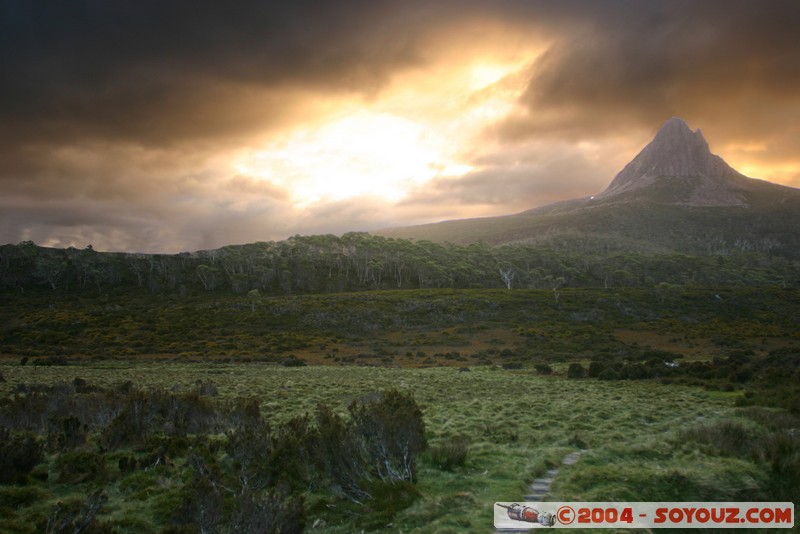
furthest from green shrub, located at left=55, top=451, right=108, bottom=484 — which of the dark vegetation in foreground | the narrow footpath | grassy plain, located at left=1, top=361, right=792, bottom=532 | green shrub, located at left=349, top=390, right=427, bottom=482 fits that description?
the narrow footpath

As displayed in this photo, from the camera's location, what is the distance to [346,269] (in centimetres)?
13000

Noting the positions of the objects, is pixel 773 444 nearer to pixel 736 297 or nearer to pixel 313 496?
pixel 313 496

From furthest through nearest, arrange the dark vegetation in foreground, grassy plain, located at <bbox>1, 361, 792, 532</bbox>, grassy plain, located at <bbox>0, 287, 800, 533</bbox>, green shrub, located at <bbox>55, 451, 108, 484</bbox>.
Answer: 1. green shrub, located at <bbox>55, 451, 108, 484</bbox>
2. grassy plain, located at <bbox>0, 287, 800, 533</bbox>
3. grassy plain, located at <bbox>1, 361, 792, 532</bbox>
4. the dark vegetation in foreground

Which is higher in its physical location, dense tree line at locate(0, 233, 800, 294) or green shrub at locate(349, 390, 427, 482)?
dense tree line at locate(0, 233, 800, 294)

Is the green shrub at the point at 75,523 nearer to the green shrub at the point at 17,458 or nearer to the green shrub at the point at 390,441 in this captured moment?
the green shrub at the point at 17,458

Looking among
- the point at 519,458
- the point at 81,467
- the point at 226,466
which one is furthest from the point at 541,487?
the point at 81,467

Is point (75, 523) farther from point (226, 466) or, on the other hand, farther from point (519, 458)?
point (519, 458)

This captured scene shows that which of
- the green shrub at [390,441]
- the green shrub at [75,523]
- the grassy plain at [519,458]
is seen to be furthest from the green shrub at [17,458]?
the green shrub at [390,441]

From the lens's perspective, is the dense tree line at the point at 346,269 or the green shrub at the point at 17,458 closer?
the green shrub at the point at 17,458

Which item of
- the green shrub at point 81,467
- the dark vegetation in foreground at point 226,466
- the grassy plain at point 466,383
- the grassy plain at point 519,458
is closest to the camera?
the dark vegetation in foreground at point 226,466

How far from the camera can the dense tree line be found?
111188 mm

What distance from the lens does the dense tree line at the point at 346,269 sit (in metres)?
111

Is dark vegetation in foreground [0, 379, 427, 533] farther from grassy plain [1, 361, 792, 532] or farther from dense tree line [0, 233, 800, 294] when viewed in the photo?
dense tree line [0, 233, 800, 294]

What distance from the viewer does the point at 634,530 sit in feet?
23.0
